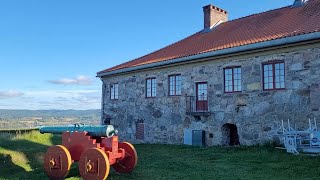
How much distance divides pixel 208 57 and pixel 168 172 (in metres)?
7.10

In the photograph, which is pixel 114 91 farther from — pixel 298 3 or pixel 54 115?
pixel 54 115

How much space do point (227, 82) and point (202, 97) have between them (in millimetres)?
1512

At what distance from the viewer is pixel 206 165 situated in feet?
33.3

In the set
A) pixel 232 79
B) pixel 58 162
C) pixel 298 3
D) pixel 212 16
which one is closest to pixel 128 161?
pixel 58 162

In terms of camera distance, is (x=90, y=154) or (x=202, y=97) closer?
(x=90, y=154)

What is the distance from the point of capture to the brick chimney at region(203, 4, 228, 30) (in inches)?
786

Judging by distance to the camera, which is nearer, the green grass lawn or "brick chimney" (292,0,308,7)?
the green grass lawn

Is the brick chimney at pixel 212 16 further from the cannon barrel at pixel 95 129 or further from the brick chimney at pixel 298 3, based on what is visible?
the cannon barrel at pixel 95 129

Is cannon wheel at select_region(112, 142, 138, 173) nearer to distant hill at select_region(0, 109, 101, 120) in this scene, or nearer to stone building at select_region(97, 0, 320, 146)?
stone building at select_region(97, 0, 320, 146)

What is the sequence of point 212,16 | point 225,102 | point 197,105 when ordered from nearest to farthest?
point 225,102 < point 197,105 < point 212,16

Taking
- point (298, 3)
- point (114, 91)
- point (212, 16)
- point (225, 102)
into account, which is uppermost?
point (212, 16)

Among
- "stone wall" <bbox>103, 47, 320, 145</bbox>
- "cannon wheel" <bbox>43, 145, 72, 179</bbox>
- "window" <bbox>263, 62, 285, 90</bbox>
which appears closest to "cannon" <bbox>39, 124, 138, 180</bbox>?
"cannon wheel" <bbox>43, 145, 72, 179</bbox>

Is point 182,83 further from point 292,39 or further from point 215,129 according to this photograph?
point 292,39

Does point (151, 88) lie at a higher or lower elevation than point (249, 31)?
lower
